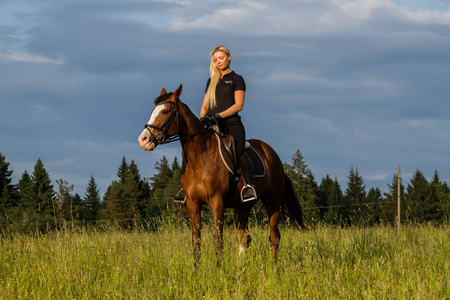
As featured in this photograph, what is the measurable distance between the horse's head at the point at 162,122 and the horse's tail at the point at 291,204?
3643 millimetres

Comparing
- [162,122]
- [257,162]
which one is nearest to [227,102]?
[257,162]

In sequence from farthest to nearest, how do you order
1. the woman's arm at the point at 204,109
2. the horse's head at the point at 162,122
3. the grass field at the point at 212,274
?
1. the woman's arm at the point at 204,109
2. the horse's head at the point at 162,122
3. the grass field at the point at 212,274

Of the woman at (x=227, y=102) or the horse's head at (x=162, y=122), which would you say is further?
the woman at (x=227, y=102)

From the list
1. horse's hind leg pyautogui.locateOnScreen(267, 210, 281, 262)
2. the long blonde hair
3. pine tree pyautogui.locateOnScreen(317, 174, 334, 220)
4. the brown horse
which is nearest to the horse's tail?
horse's hind leg pyautogui.locateOnScreen(267, 210, 281, 262)

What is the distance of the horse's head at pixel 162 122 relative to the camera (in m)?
6.93

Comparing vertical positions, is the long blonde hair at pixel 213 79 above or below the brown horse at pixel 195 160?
above

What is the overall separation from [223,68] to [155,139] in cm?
224

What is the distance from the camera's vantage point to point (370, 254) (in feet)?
26.9

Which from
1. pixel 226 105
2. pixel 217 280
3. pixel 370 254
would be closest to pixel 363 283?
pixel 217 280

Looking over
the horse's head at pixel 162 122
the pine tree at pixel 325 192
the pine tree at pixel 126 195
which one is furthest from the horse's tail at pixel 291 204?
the pine tree at pixel 325 192

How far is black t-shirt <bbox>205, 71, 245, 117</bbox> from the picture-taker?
27.4ft

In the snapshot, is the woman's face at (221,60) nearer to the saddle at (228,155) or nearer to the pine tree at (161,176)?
the saddle at (228,155)

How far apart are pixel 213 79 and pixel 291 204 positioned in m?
3.46

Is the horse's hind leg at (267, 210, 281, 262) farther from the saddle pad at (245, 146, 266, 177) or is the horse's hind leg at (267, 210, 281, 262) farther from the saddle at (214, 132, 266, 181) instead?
the saddle at (214, 132, 266, 181)
